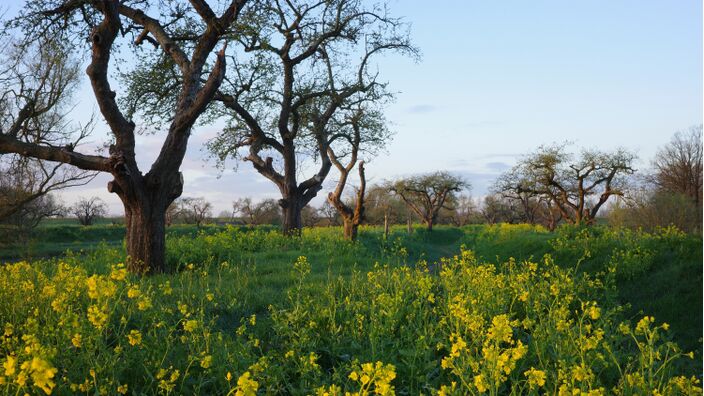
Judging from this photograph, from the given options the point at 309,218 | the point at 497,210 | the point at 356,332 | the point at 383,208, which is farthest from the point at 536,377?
the point at 497,210

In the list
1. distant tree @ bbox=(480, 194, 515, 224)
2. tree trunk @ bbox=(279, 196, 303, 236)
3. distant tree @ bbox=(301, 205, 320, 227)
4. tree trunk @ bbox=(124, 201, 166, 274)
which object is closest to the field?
tree trunk @ bbox=(124, 201, 166, 274)

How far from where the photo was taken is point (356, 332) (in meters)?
5.51

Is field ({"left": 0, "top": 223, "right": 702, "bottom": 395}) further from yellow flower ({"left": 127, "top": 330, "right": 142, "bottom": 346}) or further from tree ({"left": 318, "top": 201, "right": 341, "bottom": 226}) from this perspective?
tree ({"left": 318, "top": 201, "right": 341, "bottom": 226})

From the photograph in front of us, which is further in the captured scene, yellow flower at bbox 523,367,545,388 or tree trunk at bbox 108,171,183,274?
tree trunk at bbox 108,171,183,274

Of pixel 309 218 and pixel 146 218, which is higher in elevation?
pixel 309 218

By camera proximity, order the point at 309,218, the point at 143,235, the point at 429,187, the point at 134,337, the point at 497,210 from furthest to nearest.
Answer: the point at 497,210 → the point at 309,218 → the point at 429,187 → the point at 143,235 → the point at 134,337

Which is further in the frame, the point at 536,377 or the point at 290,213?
the point at 290,213

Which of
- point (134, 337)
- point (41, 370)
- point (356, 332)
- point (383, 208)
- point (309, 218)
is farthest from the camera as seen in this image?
point (383, 208)

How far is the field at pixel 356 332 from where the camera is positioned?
149 inches

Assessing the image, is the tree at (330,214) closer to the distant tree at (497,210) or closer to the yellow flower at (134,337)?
the distant tree at (497,210)

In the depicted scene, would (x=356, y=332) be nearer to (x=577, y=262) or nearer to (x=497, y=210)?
(x=577, y=262)

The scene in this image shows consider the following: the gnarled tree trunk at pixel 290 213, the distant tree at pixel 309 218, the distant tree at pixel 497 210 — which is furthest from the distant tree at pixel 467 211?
the gnarled tree trunk at pixel 290 213

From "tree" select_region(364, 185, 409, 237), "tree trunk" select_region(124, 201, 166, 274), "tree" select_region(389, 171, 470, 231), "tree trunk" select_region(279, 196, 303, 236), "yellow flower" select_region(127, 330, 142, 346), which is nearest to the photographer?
"yellow flower" select_region(127, 330, 142, 346)

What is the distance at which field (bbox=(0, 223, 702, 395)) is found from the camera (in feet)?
12.4
